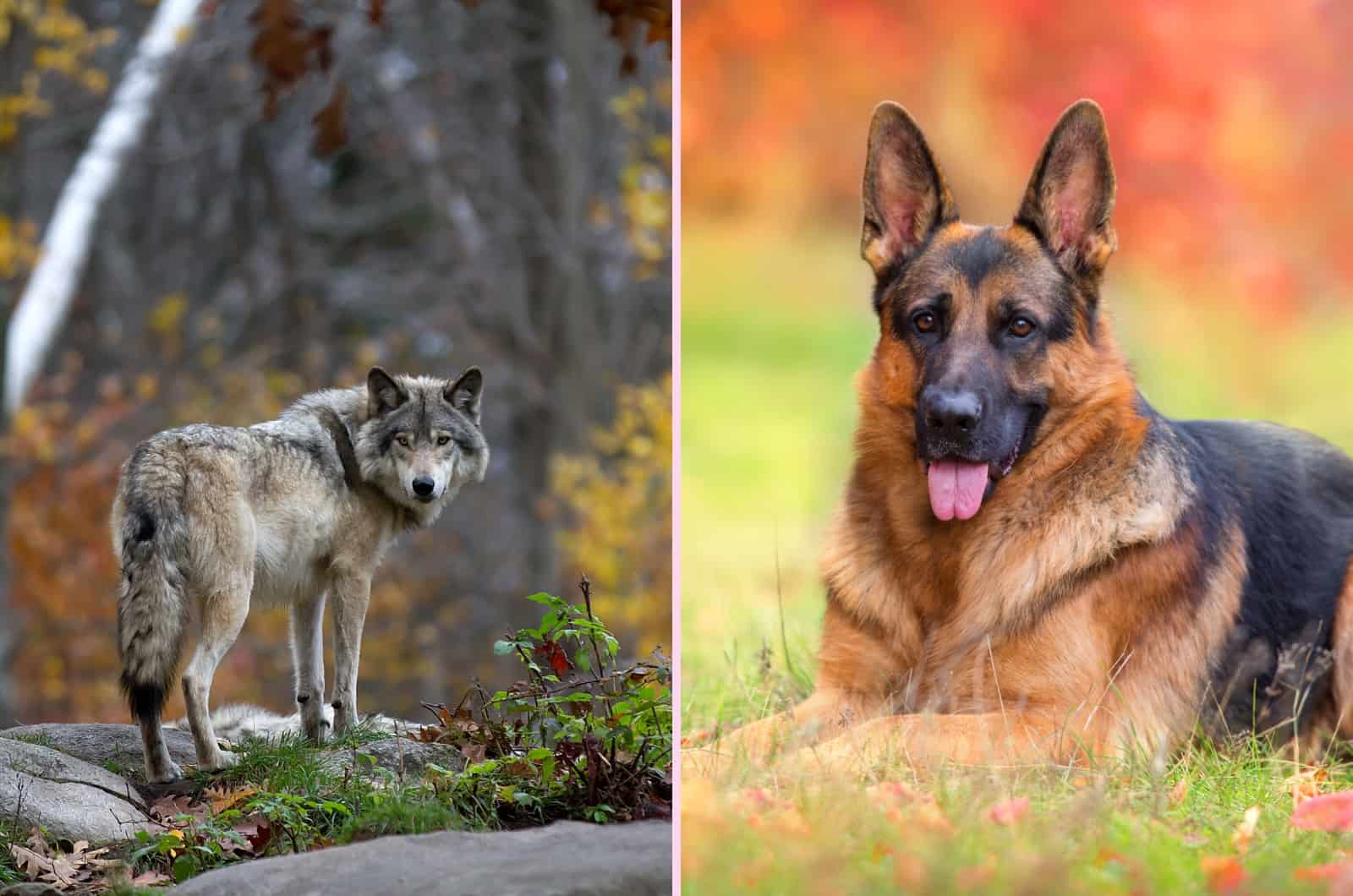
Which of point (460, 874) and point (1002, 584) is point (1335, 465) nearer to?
point (1002, 584)

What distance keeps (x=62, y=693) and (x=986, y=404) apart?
937 centimetres

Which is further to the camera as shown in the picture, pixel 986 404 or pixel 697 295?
pixel 697 295

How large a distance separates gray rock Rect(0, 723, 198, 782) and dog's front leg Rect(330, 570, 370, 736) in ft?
1.65

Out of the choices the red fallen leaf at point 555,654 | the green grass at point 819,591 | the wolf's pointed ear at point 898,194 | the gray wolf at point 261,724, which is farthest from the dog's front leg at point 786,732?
the gray wolf at point 261,724

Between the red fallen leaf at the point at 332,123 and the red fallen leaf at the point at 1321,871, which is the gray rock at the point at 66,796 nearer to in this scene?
the red fallen leaf at the point at 332,123

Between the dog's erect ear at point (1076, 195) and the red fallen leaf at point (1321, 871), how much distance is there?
4.89 ft

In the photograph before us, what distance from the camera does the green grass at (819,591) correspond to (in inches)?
127

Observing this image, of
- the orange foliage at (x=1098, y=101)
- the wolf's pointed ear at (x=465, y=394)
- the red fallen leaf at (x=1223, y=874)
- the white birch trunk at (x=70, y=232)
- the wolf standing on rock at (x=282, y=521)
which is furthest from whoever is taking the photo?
the white birch trunk at (x=70, y=232)

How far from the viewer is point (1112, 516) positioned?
383cm

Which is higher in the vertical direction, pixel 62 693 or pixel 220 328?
pixel 220 328

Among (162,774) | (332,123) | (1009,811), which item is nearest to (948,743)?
(1009,811)

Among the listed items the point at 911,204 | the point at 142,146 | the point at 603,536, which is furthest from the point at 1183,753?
the point at 142,146

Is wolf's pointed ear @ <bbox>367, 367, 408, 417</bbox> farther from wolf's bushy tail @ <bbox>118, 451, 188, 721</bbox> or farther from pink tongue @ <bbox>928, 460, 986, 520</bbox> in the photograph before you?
pink tongue @ <bbox>928, 460, 986, 520</bbox>

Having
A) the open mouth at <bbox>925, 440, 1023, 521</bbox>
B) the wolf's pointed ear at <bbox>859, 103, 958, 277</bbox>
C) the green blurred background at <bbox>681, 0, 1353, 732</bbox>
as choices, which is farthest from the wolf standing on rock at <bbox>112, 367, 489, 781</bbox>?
the open mouth at <bbox>925, 440, 1023, 521</bbox>
